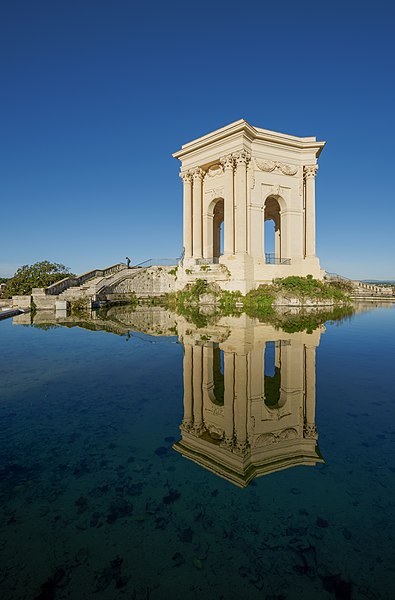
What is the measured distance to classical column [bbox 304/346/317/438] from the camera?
12.2 ft

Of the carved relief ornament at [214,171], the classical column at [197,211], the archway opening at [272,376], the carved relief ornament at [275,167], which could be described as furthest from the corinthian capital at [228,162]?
the archway opening at [272,376]

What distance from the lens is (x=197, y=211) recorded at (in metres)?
24.7

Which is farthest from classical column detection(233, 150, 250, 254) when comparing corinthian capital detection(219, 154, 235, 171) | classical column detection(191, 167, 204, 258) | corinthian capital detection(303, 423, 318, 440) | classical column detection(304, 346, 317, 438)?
corinthian capital detection(303, 423, 318, 440)

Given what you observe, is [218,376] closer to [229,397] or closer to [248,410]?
[229,397]

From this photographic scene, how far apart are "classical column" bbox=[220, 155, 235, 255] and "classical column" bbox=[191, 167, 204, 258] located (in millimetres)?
2943

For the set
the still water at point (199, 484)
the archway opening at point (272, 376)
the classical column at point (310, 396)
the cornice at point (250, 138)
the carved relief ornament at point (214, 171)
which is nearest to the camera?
the still water at point (199, 484)

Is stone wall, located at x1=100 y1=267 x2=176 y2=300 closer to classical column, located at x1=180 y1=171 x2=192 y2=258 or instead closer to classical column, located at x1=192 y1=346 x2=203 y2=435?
classical column, located at x1=180 y1=171 x2=192 y2=258

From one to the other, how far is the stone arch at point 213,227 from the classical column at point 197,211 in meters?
0.97

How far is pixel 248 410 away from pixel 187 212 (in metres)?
23.1

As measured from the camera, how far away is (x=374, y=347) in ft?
28.1

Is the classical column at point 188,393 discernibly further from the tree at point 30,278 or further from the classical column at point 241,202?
the tree at point 30,278

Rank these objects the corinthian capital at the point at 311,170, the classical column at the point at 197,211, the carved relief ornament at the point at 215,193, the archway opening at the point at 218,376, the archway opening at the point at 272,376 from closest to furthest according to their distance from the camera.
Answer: the archway opening at the point at 272,376, the archway opening at the point at 218,376, the corinthian capital at the point at 311,170, the carved relief ornament at the point at 215,193, the classical column at the point at 197,211

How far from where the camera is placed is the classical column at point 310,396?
3708 mm

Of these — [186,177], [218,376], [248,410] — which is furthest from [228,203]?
[248,410]
